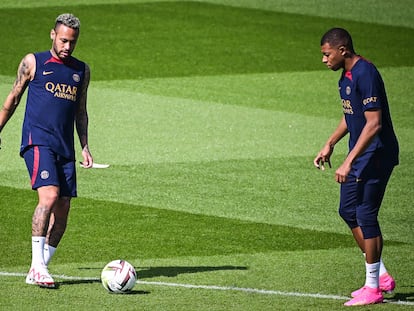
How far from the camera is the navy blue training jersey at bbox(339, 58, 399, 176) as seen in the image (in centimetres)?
1120

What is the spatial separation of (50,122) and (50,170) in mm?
489

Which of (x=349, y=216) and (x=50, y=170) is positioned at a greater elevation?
(x=50, y=170)

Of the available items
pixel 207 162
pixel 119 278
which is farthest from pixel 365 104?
pixel 207 162

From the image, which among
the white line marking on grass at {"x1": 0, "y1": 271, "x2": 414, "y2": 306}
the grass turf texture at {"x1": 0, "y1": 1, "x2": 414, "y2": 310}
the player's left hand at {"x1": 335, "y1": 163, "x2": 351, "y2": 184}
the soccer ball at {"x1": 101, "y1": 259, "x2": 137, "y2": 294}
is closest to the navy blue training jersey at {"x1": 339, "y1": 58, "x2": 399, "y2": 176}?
the player's left hand at {"x1": 335, "y1": 163, "x2": 351, "y2": 184}

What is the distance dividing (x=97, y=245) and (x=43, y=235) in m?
1.97

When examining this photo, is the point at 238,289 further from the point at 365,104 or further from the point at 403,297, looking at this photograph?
the point at 365,104

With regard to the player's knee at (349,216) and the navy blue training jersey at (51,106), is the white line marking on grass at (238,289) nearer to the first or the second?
the player's knee at (349,216)

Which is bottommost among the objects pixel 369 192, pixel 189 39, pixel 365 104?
pixel 369 192

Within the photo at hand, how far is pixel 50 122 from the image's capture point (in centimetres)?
1197

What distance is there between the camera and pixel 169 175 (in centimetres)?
1773

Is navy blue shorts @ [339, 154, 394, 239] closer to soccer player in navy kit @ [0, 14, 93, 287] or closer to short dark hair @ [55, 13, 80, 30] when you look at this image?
soccer player in navy kit @ [0, 14, 93, 287]

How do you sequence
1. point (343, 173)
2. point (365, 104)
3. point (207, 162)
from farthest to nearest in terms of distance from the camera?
point (207, 162)
point (365, 104)
point (343, 173)

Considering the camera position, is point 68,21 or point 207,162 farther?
point 207,162

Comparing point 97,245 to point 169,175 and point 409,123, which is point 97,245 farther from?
point 409,123
